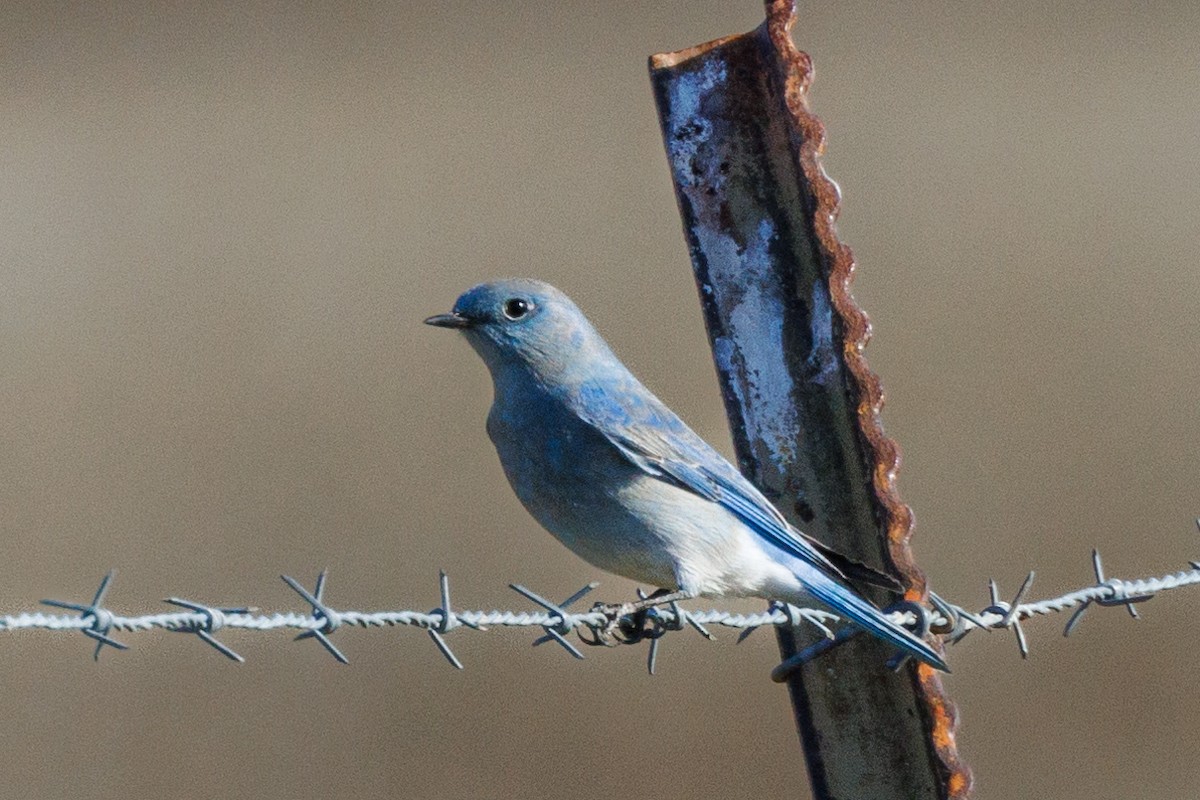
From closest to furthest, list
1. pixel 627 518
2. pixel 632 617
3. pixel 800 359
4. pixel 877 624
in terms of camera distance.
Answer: pixel 877 624 < pixel 800 359 < pixel 627 518 < pixel 632 617

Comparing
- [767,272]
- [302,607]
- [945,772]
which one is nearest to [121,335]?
[302,607]

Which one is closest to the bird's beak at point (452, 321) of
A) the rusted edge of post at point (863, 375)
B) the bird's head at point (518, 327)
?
the bird's head at point (518, 327)

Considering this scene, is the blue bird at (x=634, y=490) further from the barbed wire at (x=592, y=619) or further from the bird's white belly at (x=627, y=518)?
the barbed wire at (x=592, y=619)

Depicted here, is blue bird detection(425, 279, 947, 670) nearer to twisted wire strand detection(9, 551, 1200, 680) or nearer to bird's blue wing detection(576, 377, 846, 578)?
bird's blue wing detection(576, 377, 846, 578)

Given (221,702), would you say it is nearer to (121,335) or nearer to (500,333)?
(121,335)

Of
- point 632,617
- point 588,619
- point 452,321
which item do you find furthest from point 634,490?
point 452,321

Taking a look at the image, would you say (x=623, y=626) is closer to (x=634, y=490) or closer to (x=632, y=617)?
(x=632, y=617)

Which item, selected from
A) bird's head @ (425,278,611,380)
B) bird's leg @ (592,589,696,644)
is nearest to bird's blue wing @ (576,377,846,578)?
bird's head @ (425,278,611,380)
